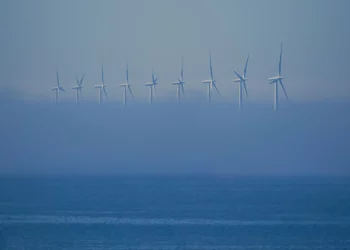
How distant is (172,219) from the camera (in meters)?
19.6

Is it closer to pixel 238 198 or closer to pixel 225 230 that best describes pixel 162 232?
pixel 225 230

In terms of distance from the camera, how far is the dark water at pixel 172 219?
51.6 ft

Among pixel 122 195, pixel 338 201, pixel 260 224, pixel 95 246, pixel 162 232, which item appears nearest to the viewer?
pixel 95 246

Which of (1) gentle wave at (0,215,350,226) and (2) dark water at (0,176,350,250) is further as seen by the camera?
(1) gentle wave at (0,215,350,226)

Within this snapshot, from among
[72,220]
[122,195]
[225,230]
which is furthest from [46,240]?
[122,195]

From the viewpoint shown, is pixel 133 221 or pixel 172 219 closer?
pixel 133 221

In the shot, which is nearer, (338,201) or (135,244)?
(135,244)

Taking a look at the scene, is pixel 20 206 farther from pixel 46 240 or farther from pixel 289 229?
pixel 289 229

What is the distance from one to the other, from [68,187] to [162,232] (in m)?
14.3

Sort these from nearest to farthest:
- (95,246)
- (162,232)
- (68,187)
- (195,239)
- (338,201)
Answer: (95,246), (195,239), (162,232), (338,201), (68,187)

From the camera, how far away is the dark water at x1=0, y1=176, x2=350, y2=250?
1573cm

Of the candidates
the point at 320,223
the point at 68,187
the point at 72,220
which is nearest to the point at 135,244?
the point at 72,220

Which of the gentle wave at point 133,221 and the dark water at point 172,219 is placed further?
the gentle wave at point 133,221

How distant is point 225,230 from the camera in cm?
1750
